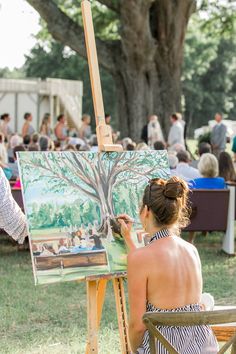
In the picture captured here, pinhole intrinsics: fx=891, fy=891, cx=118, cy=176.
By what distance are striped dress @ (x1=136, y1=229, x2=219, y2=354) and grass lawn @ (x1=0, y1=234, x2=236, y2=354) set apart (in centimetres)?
225

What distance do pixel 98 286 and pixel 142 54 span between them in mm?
18874

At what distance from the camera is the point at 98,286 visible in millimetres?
5816

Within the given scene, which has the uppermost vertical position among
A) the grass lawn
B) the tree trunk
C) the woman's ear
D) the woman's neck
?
the tree trunk

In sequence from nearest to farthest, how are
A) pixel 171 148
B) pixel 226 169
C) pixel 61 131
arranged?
pixel 226 169, pixel 171 148, pixel 61 131

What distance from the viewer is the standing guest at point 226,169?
42.1 feet

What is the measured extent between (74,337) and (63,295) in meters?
1.78

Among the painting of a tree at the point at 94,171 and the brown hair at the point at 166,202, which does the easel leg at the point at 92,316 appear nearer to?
the painting of a tree at the point at 94,171

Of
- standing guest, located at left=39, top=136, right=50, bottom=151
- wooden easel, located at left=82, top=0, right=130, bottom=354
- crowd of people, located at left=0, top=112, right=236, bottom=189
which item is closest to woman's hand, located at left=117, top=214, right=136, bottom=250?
wooden easel, located at left=82, top=0, right=130, bottom=354

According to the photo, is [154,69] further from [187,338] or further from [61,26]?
[187,338]

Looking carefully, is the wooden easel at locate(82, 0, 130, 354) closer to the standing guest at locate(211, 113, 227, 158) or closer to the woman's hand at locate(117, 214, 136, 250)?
the woman's hand at locate(117, 214, 136, 250)

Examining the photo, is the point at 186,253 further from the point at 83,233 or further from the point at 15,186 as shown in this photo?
the point at 15,186

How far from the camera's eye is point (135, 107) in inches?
989

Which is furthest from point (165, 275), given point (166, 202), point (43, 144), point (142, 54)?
point (142, 54)

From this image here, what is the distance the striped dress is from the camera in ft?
15.1
